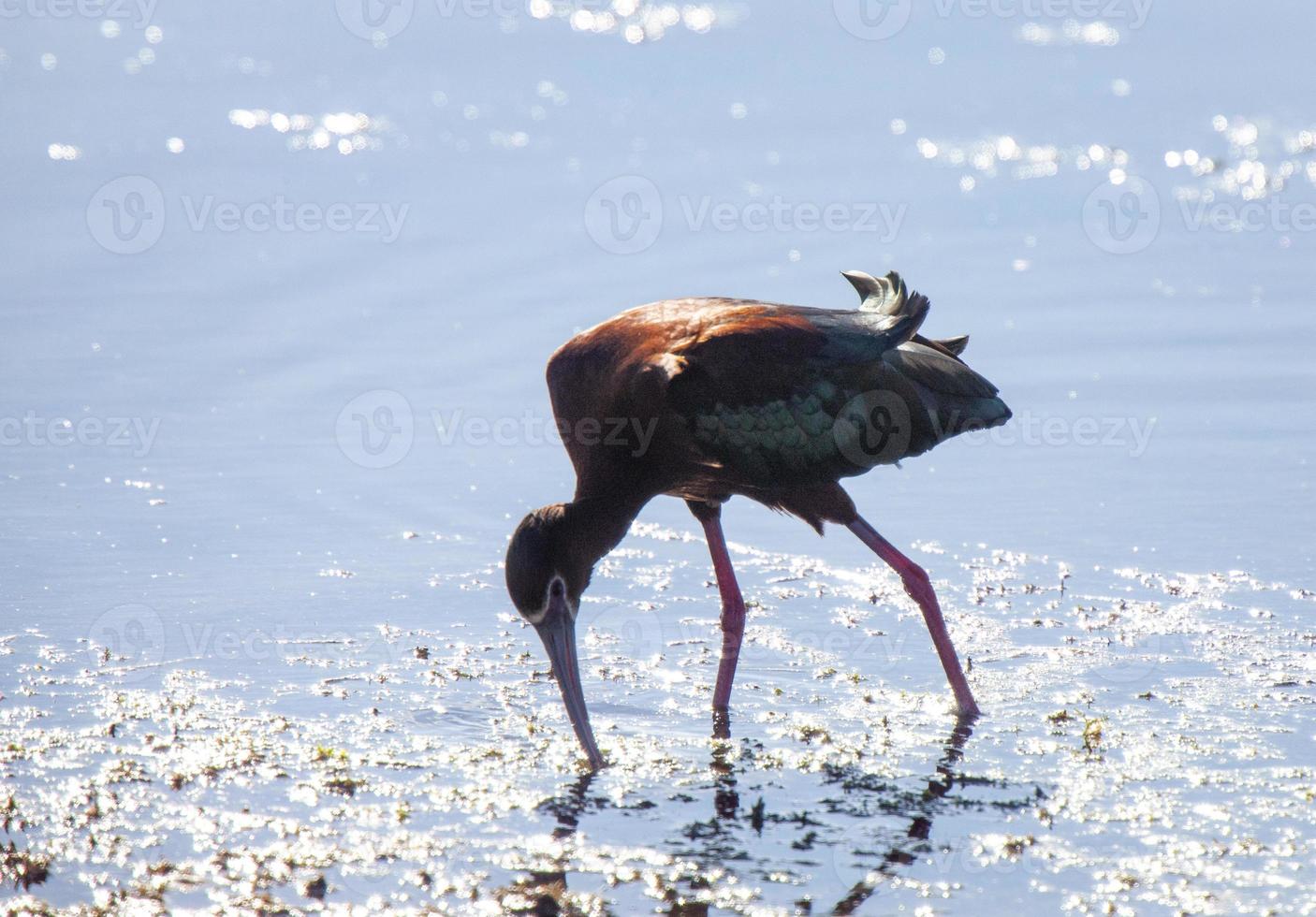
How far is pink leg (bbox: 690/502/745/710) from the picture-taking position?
6.44m

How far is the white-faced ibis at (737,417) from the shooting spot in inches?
241

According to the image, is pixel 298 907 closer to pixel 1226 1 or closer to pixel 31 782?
pixel 31 782

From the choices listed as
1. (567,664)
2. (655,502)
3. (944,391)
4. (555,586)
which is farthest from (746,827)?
(655,502)

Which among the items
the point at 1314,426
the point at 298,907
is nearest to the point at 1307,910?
the point at 298,907

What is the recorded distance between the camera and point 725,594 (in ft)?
22.1

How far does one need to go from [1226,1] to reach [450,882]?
56.6ft

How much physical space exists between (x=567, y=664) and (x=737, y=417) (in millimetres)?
1106

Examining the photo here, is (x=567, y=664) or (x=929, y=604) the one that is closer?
(x=567, y=664)

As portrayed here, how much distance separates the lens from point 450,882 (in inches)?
179

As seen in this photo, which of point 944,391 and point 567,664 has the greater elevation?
point 944,391

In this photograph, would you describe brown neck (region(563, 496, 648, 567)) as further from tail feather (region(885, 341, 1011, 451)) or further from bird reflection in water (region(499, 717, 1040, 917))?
tail feather (region(885, 341, 1011, 451))

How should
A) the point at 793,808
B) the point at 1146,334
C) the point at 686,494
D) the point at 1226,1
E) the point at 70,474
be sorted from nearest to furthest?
1. the point at 793,808
2. the point at 686,494
3. the point at 70,474
4. the point at 1146,334
5. the point at 1226,1

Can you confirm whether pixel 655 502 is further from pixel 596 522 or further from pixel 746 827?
pixel 746 827

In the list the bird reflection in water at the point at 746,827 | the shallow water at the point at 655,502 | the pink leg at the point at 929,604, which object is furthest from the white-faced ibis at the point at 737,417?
the bird reflection in water at the point at 746,827
